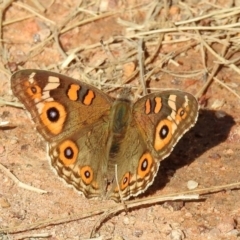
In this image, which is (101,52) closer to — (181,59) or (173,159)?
(181,59)

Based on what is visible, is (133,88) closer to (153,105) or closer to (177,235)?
(153,105)

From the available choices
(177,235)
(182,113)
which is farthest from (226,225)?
(182,113)

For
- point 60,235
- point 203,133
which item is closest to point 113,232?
point 60,235

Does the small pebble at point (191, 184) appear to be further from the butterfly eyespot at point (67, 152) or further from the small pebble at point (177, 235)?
the butterfly eyespot at point (67, 152)

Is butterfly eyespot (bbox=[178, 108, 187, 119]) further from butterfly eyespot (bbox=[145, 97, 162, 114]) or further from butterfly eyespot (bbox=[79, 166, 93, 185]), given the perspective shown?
butterfly eyespot (bbox=[79, 166, 93, 185])

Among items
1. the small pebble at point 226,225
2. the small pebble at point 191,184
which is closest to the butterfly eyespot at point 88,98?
the small pebble at point 191,184

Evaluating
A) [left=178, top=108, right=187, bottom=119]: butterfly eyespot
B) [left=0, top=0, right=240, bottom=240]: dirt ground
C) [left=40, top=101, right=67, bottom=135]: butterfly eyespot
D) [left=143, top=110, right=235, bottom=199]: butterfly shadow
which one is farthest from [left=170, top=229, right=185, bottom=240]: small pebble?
[left=40, top=101, right=67, bottom=135]: butterfly eyespot
